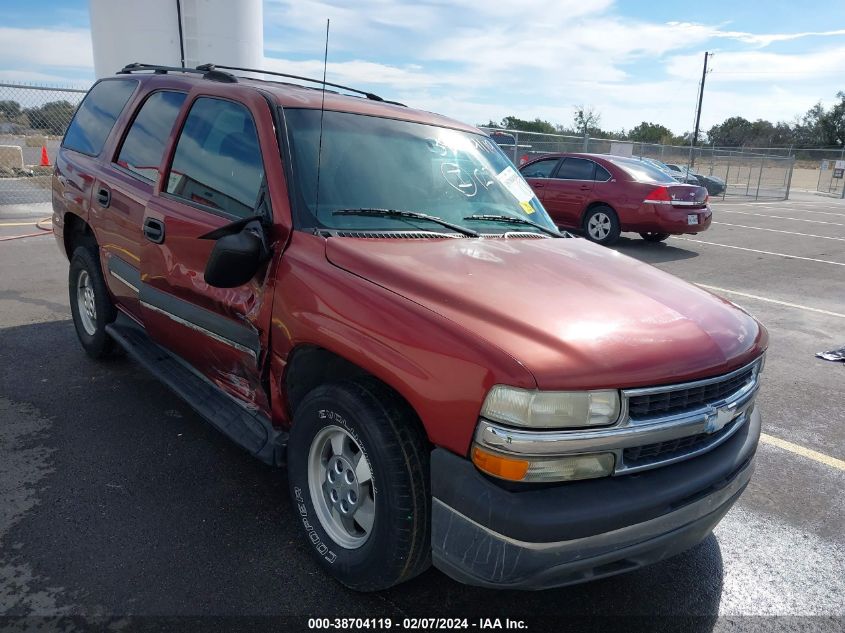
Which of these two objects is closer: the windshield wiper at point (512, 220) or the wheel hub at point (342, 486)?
the wheel hub at point (342, 486)

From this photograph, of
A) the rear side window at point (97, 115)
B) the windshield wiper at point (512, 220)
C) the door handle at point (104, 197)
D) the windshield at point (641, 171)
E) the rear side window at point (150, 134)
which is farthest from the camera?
the windshield at point (641, 171)

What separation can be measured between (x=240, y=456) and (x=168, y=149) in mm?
1731

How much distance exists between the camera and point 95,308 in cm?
448

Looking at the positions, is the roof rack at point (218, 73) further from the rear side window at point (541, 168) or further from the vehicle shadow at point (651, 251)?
the rear side window at point (541, 168)

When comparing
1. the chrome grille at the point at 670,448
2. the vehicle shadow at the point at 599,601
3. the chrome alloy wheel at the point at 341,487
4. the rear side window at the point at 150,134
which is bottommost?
the vehicle shadow at the point at 599,601

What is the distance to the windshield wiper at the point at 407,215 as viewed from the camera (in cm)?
283

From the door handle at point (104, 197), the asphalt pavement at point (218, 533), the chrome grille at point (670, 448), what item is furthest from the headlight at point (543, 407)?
the door handle at point (104, 197)

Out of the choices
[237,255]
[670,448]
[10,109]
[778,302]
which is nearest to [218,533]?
[237,255]

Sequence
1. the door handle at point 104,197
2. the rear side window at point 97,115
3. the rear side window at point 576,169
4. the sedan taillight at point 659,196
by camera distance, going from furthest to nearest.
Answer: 1. the rear side window at point 576,169
2. the sedan taillight at point 659,196
3. the rear side window at point 97,115
4. the door handle at point 104,197

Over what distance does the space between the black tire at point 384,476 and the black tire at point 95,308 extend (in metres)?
2.54

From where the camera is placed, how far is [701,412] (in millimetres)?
2227

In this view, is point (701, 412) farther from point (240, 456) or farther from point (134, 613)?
point (240, 456)

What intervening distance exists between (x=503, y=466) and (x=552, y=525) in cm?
22

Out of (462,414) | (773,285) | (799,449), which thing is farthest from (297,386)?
(773,285)
